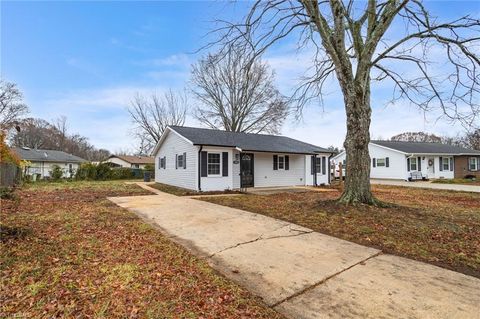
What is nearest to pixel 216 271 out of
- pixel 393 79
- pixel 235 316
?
pixel 235 316

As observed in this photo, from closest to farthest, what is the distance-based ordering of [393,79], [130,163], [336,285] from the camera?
[336,285] → [393,79] → [130,163]

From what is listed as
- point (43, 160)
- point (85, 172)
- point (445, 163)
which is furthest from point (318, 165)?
point (43, 160)

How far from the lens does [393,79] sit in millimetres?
10039

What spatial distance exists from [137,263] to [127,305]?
1203 millimetres

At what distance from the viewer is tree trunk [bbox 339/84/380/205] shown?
8.61 metres

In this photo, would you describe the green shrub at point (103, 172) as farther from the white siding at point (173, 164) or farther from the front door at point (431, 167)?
the front door at point (431, 167)

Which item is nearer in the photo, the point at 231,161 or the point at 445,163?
the point at 231,161

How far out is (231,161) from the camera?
51.3ft

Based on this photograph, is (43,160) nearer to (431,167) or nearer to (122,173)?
(122,173)

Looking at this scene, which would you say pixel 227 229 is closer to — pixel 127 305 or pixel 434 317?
pixel 127 305

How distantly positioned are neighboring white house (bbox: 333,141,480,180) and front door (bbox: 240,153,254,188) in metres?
16.6

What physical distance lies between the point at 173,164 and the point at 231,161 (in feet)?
15.7

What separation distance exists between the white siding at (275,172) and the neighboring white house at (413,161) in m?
12.3

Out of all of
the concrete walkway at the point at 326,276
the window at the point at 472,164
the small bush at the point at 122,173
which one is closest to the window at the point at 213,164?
the concrete walkway at the point at 326,276
